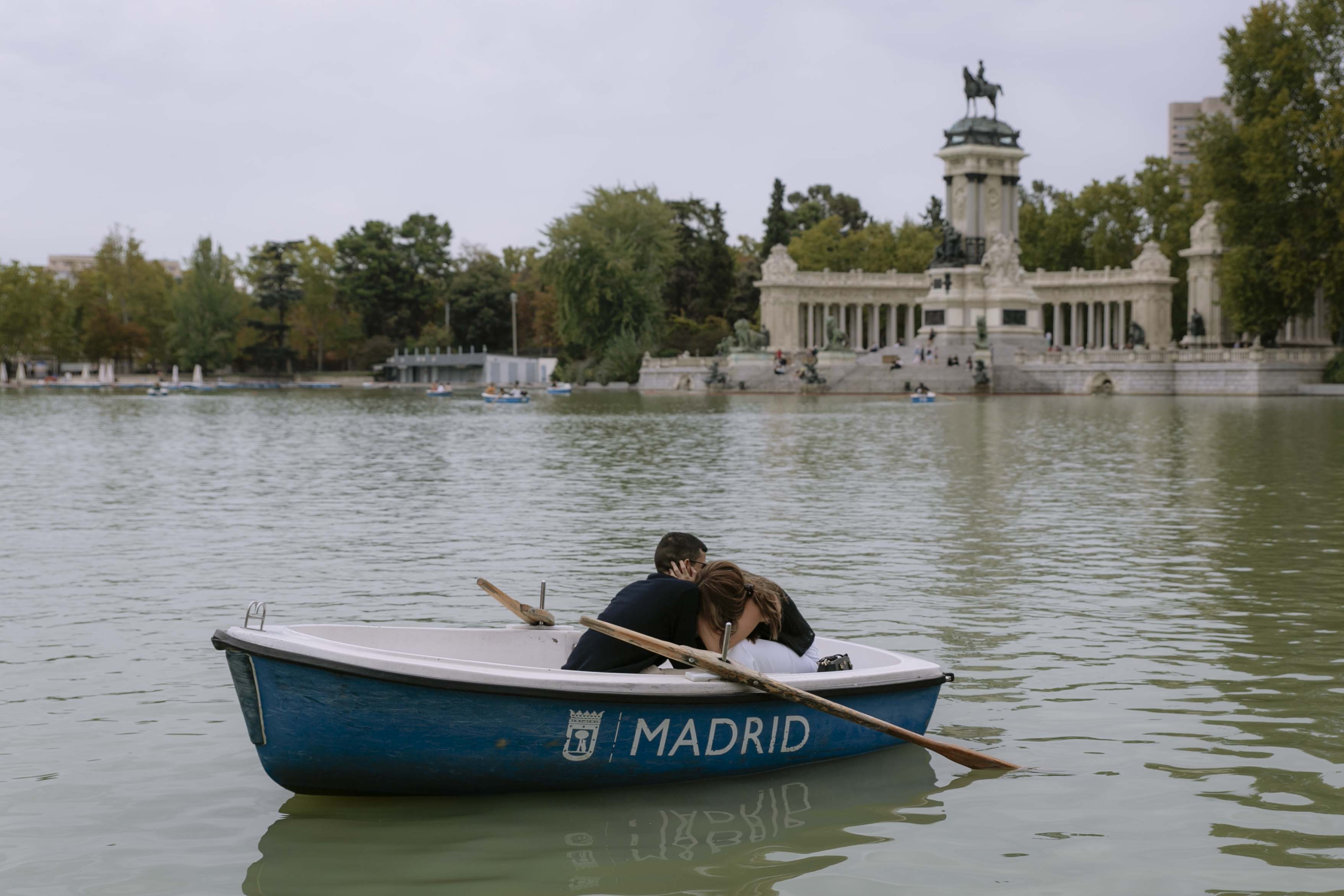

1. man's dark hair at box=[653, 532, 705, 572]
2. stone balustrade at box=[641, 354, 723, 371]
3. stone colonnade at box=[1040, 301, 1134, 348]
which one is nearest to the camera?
man's dark hair at box=[653, 532, 705, 572]

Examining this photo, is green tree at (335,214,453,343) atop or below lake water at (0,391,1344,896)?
atop

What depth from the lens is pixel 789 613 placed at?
919cm

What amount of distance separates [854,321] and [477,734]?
104 m

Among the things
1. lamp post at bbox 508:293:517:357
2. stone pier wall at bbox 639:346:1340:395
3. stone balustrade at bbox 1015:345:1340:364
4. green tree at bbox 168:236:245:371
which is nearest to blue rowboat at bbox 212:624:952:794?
stone pier wall at bbox 639:346:1340:395

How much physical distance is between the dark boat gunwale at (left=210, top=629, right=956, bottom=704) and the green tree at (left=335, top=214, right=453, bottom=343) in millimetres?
132079

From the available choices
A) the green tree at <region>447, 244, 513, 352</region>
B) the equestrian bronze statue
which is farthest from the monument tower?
the green tree at <region>447, 244, 513, 352</region>

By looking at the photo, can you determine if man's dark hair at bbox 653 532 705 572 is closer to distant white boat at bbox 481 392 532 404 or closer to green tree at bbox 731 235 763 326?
distant white boat at bbox 481 392 532 404

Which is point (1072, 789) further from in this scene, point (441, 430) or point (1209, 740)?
point (441, 430)

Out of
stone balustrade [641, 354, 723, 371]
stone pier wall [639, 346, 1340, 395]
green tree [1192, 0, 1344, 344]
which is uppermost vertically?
green tree [1192, 0, 1344, 344]

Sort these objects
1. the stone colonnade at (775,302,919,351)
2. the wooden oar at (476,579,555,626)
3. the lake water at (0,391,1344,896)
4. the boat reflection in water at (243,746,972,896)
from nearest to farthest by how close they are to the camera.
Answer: the boat reflection in water at (243,746,972,896)
the lake water at (0,391,1344,896)
the wooden oar at (476,579,555,626)
the stone colonnade at (775,302,919,351)

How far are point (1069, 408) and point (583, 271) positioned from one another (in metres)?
49.8

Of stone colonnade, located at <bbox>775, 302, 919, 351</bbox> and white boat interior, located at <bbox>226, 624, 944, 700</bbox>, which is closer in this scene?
white boat interior, located at <bbox>226, 624, 944, 700</bbox>

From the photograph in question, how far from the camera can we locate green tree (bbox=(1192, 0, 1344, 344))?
221 feet

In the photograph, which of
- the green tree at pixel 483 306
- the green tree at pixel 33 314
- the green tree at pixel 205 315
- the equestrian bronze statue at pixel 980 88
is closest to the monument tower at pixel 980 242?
the equestrian bronze statue at pixel 980 88
